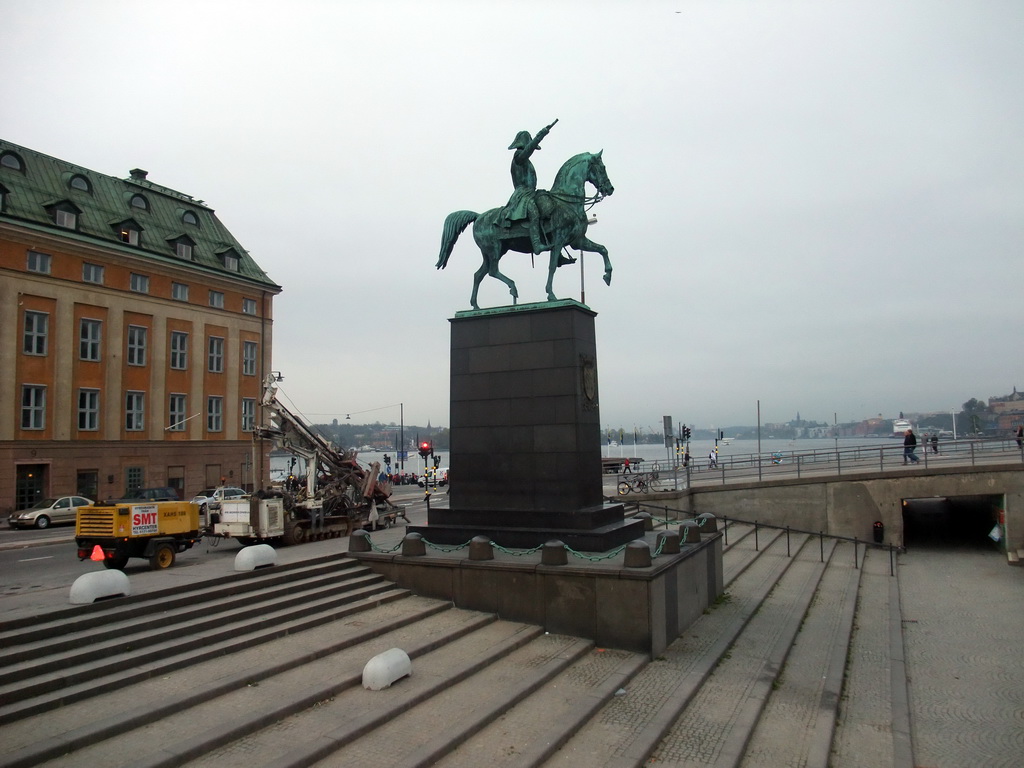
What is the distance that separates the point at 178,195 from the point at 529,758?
5140cm

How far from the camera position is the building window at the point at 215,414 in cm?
4453

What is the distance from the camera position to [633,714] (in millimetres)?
9172

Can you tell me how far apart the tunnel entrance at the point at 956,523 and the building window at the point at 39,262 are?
42971mm

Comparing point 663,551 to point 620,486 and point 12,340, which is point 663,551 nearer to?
point 620,486

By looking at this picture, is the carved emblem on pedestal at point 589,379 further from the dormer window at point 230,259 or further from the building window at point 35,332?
the dormer window at point 230,259

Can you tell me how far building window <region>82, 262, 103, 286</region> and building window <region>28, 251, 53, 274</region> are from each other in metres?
1.84

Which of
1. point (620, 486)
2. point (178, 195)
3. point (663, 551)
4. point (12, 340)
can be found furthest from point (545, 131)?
point (178, 195)

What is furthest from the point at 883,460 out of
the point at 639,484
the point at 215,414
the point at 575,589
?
the point at 215,414

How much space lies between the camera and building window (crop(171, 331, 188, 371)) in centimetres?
4256

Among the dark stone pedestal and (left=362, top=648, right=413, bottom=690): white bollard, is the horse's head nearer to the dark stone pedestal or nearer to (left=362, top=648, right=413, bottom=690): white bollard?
the dark stone pedestal

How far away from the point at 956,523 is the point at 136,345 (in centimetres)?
4570

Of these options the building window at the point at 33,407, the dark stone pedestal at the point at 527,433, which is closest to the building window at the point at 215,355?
the building window at the point at 33,407

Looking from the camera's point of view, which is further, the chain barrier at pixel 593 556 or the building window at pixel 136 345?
the building window at pixel 136 345

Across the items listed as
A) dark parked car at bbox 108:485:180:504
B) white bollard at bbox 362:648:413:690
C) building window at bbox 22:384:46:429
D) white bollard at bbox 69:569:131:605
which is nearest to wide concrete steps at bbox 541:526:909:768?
white bollard at bbox 362:648:413:690
